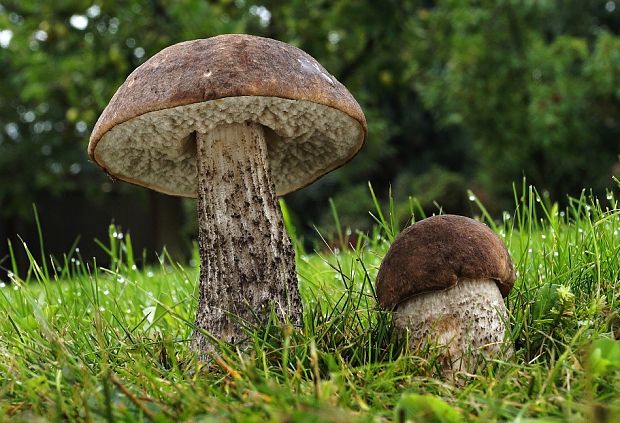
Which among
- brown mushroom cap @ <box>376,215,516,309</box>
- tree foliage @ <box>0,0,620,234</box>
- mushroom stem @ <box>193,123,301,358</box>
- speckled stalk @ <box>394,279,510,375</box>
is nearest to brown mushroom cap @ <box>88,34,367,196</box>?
mushroom stem @ <box>193,123,301,358</box>

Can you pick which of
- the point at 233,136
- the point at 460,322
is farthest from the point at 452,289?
the point at 233,136

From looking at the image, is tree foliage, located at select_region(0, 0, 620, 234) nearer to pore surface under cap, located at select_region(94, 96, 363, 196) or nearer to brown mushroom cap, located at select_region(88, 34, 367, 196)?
pore surface under cap, located at select_region(94, 96, 363, 196)

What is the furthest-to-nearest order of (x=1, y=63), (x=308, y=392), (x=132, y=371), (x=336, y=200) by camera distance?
(x=336, y=200) < (x=1, y=63) < (x=132, y=371) < (x=308, y=392)

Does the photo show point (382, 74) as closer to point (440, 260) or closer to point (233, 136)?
point (233, 136)

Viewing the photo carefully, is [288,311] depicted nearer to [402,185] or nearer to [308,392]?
[308,392]

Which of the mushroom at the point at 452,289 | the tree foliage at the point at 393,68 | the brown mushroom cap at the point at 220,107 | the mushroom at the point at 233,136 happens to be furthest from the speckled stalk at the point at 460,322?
the tree foliage at the point at 393,68

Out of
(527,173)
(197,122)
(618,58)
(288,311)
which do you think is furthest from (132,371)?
(527,173)
